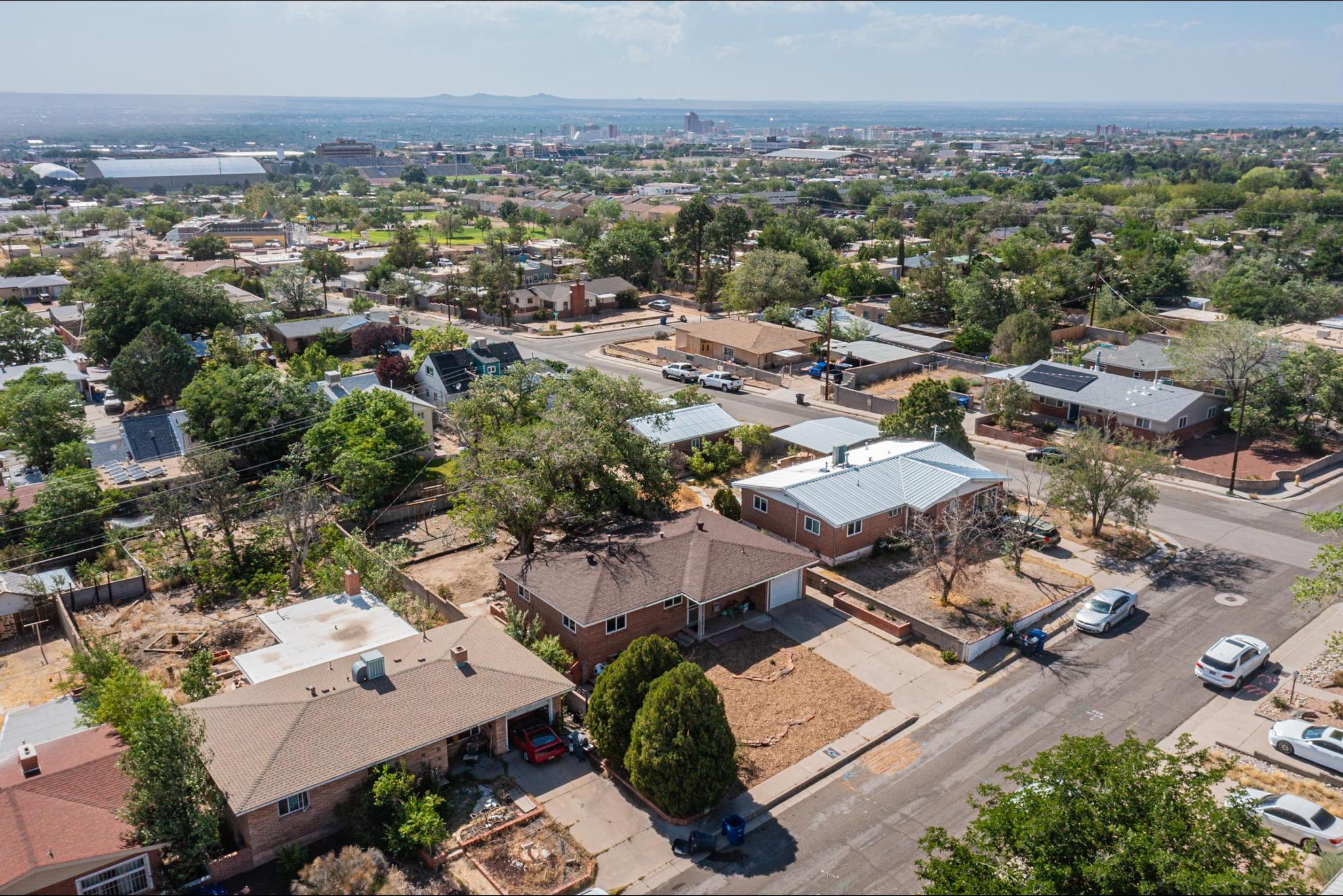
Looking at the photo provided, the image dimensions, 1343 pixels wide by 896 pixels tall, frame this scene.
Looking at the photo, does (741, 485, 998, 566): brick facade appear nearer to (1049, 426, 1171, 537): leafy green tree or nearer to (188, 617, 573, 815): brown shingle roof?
(1049, 426, 1171, 537): leafy green tree

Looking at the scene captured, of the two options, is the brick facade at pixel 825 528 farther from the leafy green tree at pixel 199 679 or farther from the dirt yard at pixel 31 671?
the dirt yard at pixel 31 671

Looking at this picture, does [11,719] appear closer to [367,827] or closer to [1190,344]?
[367,827]

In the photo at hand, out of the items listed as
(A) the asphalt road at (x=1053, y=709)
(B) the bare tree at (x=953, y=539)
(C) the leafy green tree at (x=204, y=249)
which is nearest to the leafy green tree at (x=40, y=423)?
(A) the asphalt road at (x=1053, y=709)

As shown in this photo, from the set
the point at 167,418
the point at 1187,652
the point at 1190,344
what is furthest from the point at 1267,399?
the point at 167,418

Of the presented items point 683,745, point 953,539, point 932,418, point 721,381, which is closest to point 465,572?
point 683,745

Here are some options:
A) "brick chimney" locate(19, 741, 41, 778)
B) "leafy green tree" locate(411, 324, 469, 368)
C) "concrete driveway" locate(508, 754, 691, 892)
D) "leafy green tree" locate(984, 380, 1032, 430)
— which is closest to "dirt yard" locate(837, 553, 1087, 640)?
"concrete driveway" locate(508, 754, 691, 892)
